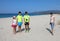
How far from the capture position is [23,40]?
11.2 meters

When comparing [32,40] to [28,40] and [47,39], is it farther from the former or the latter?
[47,39]

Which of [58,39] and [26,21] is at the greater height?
[26,21]

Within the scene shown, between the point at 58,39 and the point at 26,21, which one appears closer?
the point at 58,39

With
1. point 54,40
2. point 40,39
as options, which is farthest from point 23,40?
point 54,40

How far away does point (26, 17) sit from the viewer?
44.4 feet

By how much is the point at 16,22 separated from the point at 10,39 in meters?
1.94

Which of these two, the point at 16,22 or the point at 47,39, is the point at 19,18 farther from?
the point at 47,39

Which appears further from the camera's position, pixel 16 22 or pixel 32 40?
pixel 16 22

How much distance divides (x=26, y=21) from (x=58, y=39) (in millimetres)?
3264

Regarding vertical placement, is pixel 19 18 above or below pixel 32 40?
above

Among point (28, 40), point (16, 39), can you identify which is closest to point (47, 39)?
point (28, 40)

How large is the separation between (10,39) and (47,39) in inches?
95.1

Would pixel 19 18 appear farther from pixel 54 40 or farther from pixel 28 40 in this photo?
pixel 54 40

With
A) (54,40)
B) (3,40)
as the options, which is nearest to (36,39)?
(54,40)
